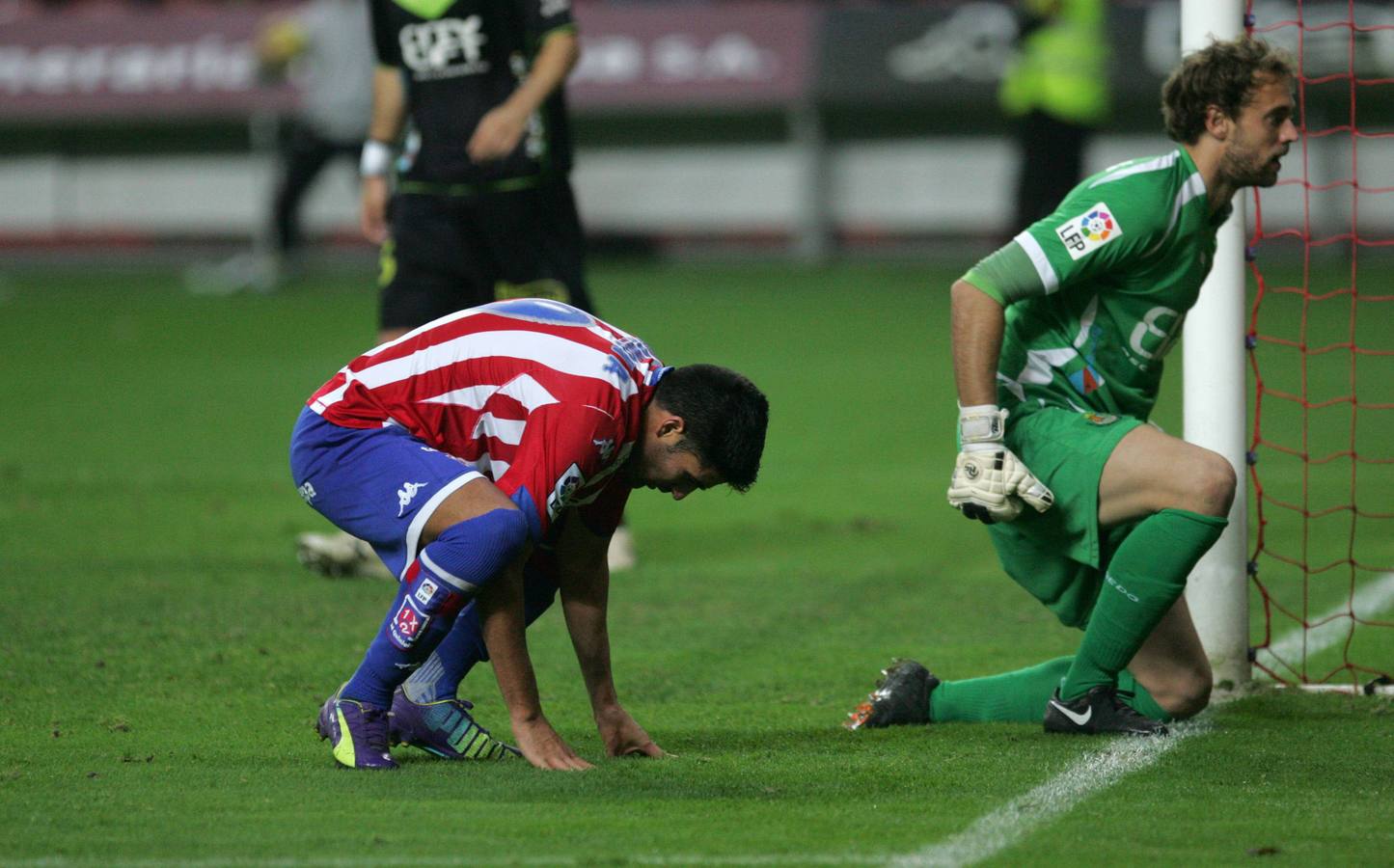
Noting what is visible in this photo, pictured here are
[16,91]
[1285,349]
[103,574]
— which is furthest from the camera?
[16,91]

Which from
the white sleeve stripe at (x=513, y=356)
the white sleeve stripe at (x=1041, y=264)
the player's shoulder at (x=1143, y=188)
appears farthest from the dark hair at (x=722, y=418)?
the player's shoulder at (x=1143, y=188)

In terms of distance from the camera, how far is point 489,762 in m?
3.98

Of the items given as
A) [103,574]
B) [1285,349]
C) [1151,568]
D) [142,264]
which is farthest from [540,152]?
[142,264]

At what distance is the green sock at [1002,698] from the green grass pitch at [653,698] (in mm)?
71

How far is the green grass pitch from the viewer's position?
132 inches

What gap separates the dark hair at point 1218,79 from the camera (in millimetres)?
4250

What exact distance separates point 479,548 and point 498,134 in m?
2.76

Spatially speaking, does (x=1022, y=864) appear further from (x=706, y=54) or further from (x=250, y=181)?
(x=250, y=181)

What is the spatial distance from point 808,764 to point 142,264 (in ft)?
65.1

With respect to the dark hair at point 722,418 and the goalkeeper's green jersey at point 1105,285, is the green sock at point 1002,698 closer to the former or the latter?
the goalkeeper's green jersey at point 1105,285

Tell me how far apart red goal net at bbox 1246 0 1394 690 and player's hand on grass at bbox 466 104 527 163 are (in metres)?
2.36

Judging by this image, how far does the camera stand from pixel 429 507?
3.81 metres

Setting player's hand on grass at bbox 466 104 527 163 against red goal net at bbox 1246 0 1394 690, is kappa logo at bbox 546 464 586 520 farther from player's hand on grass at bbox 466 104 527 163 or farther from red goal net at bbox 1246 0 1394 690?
player's hand on grass at bbox 466 104 527 163

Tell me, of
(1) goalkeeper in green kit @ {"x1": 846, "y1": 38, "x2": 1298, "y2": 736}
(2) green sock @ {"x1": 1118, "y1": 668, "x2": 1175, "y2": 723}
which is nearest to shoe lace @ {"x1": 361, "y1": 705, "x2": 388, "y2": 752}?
(1) goalkeeper in green kit @ {"x1": 846, "y1": 38, "x2": 1298, "y2": 736}
